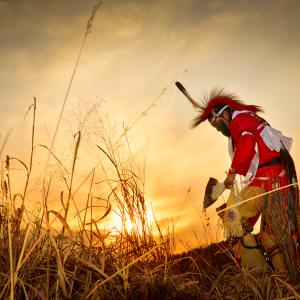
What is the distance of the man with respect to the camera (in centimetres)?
343

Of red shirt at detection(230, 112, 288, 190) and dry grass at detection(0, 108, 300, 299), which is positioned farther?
red shirt at detection(230, 112, 288, 190)

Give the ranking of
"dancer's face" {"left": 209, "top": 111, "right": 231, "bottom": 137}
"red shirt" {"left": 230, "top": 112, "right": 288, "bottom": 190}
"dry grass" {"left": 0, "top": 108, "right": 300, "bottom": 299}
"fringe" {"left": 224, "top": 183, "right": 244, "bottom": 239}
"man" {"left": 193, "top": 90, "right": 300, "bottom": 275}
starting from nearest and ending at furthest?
1. "dry grass" {"left": 0, "top": 108, "right": 300, "bottom": 299}
2. "man" {"left": 193, "top": 90, "right": 300, "bottom": 275}
3. "fringe" {"left": 224, "top": 183, "right": 244, "bottom": 239}
4. "red shirt" {"left": 230, "top": 112, "right": 288, "bottom": 190}
5. "dancer's face" {"left": 209, "top": 111, "right": 231, "bottom": 137}

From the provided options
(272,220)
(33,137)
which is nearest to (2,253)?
(33,137)

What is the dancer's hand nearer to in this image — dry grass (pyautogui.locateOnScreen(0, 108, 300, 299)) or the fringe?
the fringe

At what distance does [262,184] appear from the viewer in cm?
385

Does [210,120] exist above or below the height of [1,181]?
above

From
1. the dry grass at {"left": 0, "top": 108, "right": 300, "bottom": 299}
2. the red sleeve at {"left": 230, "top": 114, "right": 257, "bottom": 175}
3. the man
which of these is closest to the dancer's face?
the man

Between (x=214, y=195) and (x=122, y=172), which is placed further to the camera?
(x=214, y=195)

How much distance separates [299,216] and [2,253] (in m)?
2.44

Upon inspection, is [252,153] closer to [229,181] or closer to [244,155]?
[244,155]

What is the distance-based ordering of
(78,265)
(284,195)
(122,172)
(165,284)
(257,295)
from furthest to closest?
(284,195), (122,172), (257,295), (78,265), (165,284)

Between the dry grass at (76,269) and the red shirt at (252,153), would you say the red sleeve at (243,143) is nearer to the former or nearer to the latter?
the red shirt at (252,153)

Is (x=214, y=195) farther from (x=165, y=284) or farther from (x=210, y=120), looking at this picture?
(x=165, y=284)

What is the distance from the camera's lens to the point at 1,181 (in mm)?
2248
